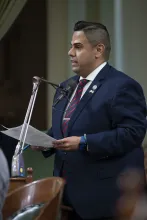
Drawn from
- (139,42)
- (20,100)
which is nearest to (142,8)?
(139,42)

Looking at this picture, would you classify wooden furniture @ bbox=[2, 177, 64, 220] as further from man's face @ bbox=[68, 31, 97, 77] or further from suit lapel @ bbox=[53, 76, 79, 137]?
man's face @ bbox=[68, 31, 97, 77]

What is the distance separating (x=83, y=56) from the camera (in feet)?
7.73

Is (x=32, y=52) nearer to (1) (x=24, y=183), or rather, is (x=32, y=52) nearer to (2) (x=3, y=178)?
(1) (x=24, y=183)

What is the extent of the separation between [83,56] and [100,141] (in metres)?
0.49

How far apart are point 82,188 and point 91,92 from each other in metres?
0.49

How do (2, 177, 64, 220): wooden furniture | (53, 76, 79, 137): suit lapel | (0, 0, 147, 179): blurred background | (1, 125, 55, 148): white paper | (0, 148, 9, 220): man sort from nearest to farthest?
(0, 148, 9, 220): man, (2, 177, 64, 220): wooden furniture, (1, 125, 55, 148): white paper, (53, 76, 79, 137): suit lapel, (0, 0, 147, 179): blurred background

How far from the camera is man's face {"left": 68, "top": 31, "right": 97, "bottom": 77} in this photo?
235cm

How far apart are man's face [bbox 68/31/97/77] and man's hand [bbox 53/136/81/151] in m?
0.41

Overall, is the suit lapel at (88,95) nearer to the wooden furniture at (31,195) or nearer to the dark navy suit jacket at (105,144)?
the dark navy suit jacket at (105,144)

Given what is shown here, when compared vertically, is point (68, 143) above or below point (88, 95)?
below

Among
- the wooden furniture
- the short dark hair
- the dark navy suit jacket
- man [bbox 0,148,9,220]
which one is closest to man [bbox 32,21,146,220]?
the dark navy suit jacket

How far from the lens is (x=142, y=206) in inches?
102

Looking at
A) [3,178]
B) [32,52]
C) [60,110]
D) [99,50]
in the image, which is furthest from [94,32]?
[32,52]

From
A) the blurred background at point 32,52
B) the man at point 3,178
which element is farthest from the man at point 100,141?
the blurred background at point 32,52
